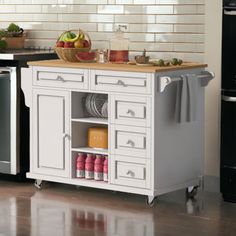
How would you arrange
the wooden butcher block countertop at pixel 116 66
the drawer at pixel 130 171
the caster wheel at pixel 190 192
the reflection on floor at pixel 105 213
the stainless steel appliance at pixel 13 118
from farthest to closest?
the stainless steel appliance at pixel 13 118 < the caster wheel at pixel 190 192 < the drawer at pixel 130 171 < the wooden butcher block countertop at pixel 116 66 < the reflection on floor at pixel 105 213

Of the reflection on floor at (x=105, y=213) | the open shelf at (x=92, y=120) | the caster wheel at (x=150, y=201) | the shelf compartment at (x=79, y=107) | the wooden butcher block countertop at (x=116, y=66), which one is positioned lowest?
the reflection on floor at (x=105, y=213)

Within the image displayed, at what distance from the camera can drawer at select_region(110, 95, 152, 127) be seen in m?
5.83

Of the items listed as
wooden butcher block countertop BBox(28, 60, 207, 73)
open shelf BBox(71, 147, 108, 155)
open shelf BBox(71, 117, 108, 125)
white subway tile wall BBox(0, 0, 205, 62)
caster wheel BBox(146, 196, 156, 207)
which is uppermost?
white subway tile wall BBox(0, 0, 205, 62)

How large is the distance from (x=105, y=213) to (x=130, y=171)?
1.30 feet

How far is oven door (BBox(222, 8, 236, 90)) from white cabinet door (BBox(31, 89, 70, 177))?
1155 mm

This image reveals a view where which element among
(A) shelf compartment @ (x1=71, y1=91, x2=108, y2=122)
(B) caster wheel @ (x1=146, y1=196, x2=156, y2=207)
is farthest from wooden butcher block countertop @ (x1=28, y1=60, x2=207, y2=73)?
(B) caster wheel @ (x1=146, y1=196, x2=156, y2=207)

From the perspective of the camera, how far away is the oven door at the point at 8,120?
6547mm

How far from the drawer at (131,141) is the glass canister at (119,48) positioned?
0.55 meters

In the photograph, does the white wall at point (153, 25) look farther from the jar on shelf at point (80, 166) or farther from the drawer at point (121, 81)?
the jar on shelf at point (80, 166)

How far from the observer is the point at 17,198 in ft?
20.1

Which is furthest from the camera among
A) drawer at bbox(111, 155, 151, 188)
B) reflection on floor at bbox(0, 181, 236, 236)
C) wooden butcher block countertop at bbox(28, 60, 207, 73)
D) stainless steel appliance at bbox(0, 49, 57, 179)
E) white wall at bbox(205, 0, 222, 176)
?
stainless steel appliance at bbox(0, 49, 57, 179)

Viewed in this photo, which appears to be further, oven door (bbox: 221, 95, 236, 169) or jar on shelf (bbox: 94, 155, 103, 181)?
jar on shelf (bbox: 94, 155, 103, 181)

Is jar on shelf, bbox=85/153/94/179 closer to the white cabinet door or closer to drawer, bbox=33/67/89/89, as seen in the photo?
the white cabinet door

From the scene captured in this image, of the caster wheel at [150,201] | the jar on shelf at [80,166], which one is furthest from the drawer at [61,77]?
the caster wheel at [150,201]
